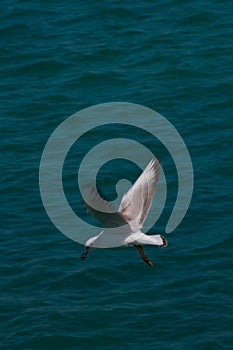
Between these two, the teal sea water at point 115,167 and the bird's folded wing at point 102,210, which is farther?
the teal sea water at point 115,167

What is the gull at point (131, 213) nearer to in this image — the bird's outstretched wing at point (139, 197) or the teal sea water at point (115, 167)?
the bird's outstretched wing at point (139, 197)

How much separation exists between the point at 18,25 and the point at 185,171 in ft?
21.2

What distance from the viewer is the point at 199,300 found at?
18625 mm

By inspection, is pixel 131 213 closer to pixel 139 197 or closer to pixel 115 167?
pixel 139 197

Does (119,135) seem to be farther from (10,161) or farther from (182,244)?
(182,244)

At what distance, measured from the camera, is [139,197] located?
15359 millimetres

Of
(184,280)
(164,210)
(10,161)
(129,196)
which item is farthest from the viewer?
(10,161)

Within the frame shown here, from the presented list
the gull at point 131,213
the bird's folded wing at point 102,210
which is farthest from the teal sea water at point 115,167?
the bird's folded wing at point 102,210

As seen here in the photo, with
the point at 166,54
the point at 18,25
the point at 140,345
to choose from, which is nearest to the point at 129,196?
the point at 140,345

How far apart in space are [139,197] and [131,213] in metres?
0.26

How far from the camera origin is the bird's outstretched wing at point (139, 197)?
602 inches

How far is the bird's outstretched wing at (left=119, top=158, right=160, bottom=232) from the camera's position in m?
15.3

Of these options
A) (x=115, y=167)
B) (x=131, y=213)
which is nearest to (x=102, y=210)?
(x=131, y=213)

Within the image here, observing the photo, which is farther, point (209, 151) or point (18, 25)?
point (18, 25)
